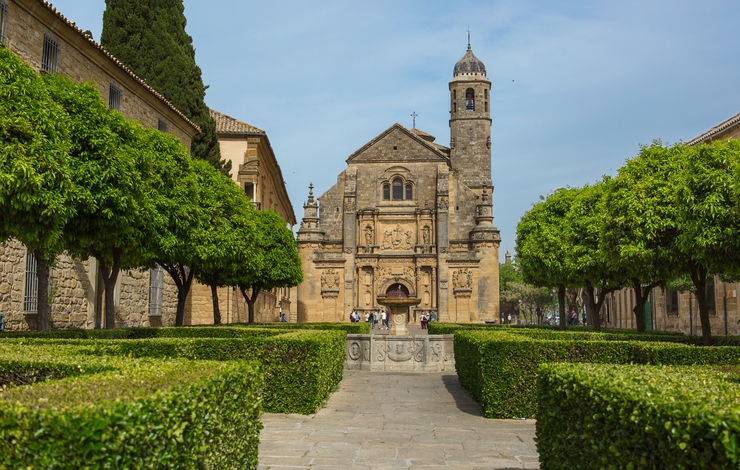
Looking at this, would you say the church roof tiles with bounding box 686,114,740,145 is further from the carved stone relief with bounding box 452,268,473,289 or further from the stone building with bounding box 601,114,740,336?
the carved stone relief with bounding box 452,268,473,289

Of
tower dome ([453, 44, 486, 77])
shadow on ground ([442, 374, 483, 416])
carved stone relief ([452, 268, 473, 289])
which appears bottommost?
shadow on ground ([442, 374, 483, 416])

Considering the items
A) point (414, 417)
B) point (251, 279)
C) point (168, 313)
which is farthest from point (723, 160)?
point (168, 313)

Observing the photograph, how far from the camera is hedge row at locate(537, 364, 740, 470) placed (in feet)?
11.0

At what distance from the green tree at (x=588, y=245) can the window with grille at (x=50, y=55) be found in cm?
1632

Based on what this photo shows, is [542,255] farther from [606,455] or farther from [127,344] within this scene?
[606,455]

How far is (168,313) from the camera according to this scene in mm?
28609

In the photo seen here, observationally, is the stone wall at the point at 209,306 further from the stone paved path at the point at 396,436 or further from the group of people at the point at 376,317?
the stone paved path at the point at 396,436

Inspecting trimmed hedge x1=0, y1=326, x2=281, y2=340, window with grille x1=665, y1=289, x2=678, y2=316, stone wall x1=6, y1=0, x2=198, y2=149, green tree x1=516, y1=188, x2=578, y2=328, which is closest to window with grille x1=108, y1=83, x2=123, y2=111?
stone wall x1=6, y1=0, x2=198, y2=149

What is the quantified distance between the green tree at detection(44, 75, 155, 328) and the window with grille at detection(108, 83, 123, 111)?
27.6 ft

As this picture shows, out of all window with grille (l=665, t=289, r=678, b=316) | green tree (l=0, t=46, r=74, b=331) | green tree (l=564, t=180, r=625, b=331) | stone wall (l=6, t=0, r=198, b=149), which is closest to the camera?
green tree (l=0, t=46, r=74, b=331)

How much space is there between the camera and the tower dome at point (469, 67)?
60.2 metres

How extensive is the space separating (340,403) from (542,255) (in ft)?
59.0

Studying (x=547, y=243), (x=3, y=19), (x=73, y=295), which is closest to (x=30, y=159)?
(x=3, y=19)

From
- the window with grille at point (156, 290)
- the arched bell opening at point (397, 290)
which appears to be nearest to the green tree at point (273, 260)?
the window with grille at point (156, 290)
